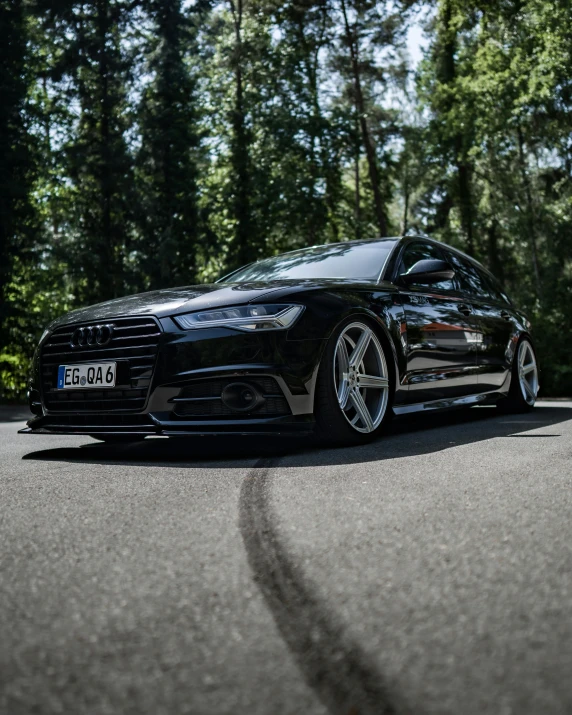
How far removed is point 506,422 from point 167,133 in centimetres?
1990

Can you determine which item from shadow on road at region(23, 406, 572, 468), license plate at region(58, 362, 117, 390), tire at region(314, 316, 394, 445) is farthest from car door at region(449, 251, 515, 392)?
license plate at region(58, 362, 117, 390)

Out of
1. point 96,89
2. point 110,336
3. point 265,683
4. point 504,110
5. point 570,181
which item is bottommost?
point 265,683

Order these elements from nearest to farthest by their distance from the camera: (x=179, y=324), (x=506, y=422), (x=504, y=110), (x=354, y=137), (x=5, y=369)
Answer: (x=179, y=324) < (x=506, y=422) < (x=5, y=369) < (x=504, y=110) < (x=354, y=137)

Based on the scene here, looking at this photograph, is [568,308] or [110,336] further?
[568,308]

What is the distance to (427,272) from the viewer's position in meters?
6.08

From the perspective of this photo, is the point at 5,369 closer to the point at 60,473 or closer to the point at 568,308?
the point at 568,308

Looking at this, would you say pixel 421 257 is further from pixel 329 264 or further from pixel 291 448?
pixel 291 448

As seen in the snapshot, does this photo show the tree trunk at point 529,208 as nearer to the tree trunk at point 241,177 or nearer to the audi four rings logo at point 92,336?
the tree trunk at point 241,177

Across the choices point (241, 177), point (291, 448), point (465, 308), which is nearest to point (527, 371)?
point (465, 308)

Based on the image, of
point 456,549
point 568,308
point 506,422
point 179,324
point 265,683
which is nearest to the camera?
point 265,683

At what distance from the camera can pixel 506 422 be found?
6961mm

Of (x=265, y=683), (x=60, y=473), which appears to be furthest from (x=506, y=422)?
(x=265, y=683)

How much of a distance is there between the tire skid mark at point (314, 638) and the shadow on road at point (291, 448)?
1936mm

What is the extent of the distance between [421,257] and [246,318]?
255 centimetres
